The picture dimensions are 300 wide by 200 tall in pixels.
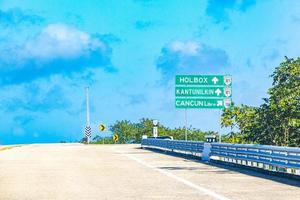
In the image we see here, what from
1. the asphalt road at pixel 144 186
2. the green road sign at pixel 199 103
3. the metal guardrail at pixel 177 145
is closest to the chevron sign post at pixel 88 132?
the metal guardrail at pixel 177 145

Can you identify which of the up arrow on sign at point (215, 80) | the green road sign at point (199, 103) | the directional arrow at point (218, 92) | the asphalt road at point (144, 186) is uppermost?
the up arrow on sign at point (215, 80)

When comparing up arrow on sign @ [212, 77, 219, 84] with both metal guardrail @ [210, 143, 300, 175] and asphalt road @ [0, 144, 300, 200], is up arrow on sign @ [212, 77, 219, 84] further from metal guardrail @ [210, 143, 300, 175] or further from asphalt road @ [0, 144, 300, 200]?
asphalt road @ [0, 144, 300, 200]

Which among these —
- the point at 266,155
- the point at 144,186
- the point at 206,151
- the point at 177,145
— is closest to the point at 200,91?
the point at 177,145

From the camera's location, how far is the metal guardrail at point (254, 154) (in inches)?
778

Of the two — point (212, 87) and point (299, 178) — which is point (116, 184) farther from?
point (212, 87)

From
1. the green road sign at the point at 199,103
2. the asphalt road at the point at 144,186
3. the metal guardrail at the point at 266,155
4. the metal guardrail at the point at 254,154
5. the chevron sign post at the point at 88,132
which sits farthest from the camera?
the chevron sign post at the point at 88,132

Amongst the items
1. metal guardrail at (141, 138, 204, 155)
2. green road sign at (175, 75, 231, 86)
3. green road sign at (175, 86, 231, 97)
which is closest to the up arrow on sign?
green road sign at (175, 75, 231, 86)

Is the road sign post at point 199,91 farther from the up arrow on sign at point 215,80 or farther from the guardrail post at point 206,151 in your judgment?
the guardrail post at point 206,151

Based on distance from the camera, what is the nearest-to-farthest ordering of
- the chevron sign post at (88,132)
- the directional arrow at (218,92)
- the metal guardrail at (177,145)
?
the metal guardrail at (177,145)
the directional arrow at (218,92)
the chevron sign post at (88,132)

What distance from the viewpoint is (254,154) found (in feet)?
78.1

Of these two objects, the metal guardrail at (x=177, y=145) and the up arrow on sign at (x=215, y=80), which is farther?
the up arrow on sign at (x=215, y=80)

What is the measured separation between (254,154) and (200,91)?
16.8 meters

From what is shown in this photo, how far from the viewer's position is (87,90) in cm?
8969

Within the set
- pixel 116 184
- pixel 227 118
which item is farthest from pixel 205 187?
pixel 227 118
